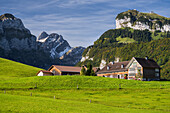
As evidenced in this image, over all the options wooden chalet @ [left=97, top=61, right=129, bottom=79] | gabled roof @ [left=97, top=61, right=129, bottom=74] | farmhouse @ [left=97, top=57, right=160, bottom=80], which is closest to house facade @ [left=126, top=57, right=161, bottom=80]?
farmhouse @ [left=97, top=57, right=160, bottom=80]

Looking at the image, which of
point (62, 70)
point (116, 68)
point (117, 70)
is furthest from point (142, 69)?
point (62, 70)

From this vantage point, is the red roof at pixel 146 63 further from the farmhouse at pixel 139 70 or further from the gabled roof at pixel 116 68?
the gabled roof at pixel 116 68

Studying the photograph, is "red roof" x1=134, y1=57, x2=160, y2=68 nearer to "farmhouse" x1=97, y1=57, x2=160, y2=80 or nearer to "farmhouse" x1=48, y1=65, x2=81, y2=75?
"farmhouse" x1=97, y1=57, x2=160, y2=80

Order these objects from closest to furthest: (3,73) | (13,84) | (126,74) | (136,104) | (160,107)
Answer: (160,107)
(136,104)
(13,84)
(3,73)
(126,74)

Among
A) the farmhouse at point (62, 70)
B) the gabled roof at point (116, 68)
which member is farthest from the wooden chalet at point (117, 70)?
the farmhouse at point (62, 70)

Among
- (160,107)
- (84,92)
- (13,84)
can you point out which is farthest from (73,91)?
(160,107)

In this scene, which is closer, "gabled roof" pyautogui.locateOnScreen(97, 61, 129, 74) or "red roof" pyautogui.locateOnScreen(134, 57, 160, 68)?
"red roof" pyautogui.locateOnScreen(134, 57, 160, 68)

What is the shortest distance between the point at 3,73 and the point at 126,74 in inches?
2261

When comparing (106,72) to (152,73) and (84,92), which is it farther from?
(84,92)

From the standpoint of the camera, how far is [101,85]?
2795 inches

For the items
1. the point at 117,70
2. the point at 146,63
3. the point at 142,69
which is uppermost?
the point at 146,63

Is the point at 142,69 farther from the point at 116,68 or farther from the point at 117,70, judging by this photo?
the point at 116,68

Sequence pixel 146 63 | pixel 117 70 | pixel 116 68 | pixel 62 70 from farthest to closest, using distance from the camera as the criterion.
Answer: pixel 116 68 → pixel 117 70 → pixel 62 70 → pixel 146 63

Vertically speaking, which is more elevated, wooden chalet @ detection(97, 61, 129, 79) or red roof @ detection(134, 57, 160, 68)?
red roof @ detection(134, 57, 160, 68)
